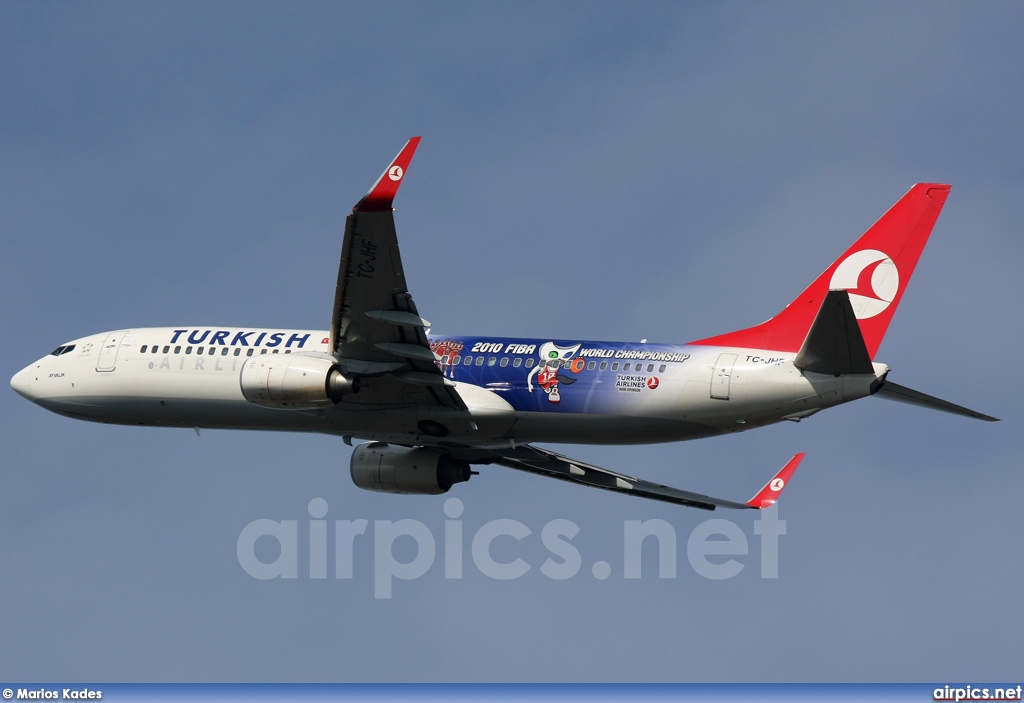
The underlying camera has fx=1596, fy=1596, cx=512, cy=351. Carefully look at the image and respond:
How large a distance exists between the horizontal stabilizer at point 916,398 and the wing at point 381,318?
38.8 feet

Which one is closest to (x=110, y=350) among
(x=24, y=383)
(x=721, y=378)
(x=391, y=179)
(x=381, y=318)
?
(x=24, y=383)

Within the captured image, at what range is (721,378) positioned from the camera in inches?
1697

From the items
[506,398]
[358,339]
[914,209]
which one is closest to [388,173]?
[358,339]

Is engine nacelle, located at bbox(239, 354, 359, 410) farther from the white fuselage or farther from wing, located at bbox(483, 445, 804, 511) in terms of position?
wing, located at bbox(483, 445, 804, 511)

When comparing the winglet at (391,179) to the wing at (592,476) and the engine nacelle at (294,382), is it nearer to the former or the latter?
the engine nacelle at (294,382)

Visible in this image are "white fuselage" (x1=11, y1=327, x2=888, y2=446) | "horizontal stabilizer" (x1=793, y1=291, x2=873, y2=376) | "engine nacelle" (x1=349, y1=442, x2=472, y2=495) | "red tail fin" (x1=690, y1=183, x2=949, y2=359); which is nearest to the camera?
"horizontal stabilizer" (x1=793, y1=291, x2=873, y2=376)


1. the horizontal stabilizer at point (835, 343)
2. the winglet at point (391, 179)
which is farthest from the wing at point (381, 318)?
the horizontal stabilizer at point (835, 343)

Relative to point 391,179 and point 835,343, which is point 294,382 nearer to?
point 391,179

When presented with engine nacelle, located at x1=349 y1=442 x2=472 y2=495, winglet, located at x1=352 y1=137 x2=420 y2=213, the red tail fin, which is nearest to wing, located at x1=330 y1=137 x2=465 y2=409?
winglet, located at x1=352 y1=137 x2=420 y2=213

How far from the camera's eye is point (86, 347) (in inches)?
2013

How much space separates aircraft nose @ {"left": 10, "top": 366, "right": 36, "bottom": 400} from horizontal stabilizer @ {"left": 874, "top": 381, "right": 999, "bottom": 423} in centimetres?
2712

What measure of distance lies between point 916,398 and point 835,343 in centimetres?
346

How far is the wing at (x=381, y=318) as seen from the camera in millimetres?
39719

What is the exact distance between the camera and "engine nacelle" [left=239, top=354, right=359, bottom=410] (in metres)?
43.7
